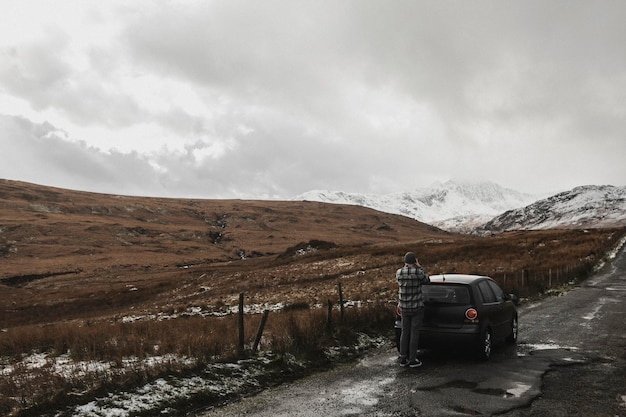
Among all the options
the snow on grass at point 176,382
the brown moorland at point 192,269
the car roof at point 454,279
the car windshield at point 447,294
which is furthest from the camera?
the brown moorland at point 192,269

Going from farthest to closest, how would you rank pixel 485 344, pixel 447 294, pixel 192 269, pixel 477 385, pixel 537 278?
pixel 192 269 → pixel 537 278 → pixel 447 294 → pixel 485 344 → pixel 477 385

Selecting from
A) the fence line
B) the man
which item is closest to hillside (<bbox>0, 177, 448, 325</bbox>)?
the fence line

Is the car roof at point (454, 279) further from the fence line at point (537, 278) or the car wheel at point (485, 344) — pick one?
the fence line at point (537, 278)

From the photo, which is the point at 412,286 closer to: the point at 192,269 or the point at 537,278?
the point at 537,278

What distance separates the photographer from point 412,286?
1014 cm

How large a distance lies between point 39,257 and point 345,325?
97877mm

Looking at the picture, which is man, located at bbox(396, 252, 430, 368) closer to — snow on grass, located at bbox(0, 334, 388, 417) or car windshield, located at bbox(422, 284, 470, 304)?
car windshield, located at bbox(422, 284, 470, 304)

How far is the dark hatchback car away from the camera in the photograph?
33.5 ft

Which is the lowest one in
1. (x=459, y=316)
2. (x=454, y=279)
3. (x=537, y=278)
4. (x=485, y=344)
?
(x=485, y=344)

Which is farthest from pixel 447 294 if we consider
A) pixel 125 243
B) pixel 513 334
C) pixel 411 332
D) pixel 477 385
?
pixel 125 243

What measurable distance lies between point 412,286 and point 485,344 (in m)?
2.20

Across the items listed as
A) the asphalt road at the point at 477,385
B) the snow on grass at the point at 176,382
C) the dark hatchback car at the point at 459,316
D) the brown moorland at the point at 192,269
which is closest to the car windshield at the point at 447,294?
the dark hatchback car at the point at 459,316

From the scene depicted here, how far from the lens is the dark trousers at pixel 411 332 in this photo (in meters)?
10.1

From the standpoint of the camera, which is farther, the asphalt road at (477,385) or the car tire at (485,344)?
the car tire at (485,344)
